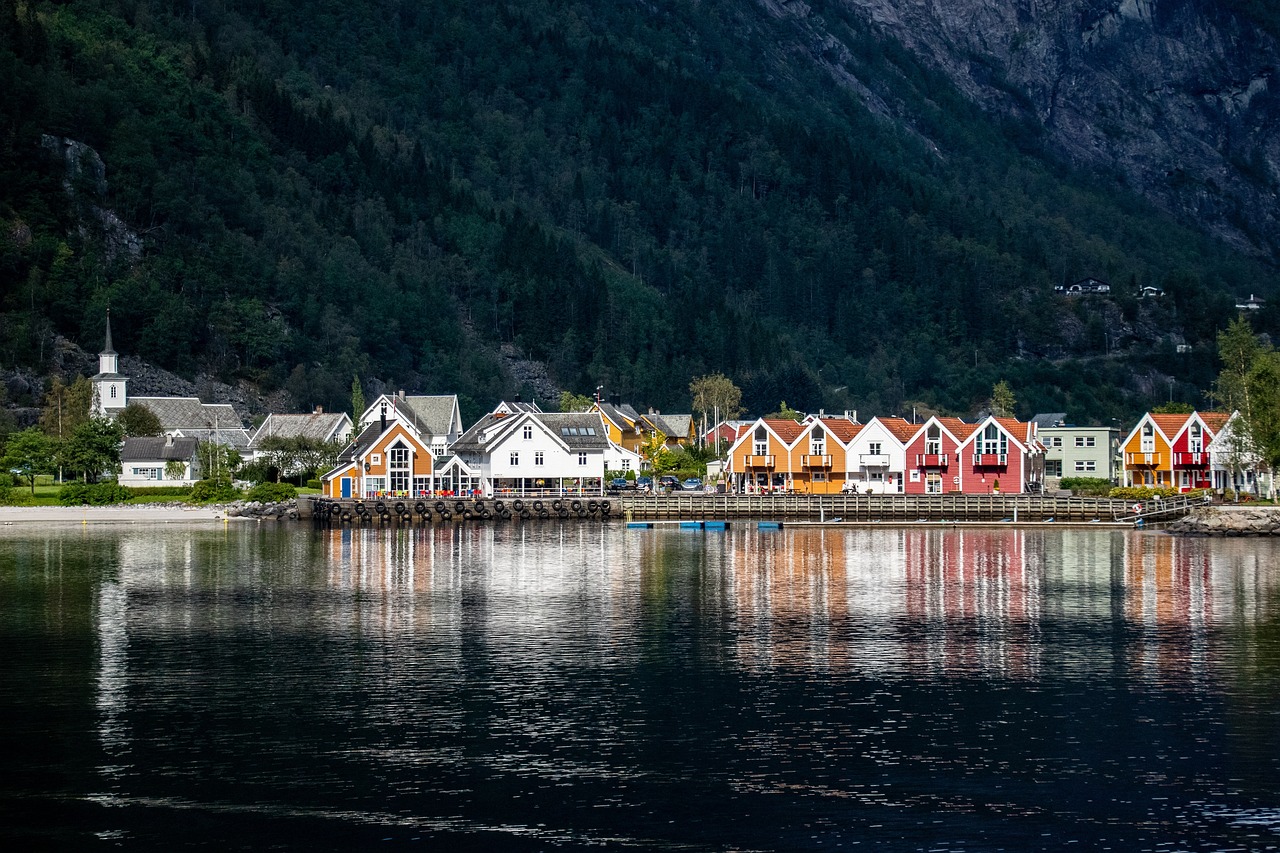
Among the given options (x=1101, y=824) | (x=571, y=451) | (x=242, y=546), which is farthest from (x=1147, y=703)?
(x=571, y=451)

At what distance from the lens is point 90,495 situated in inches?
4973

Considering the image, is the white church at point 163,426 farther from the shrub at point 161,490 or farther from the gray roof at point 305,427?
the gray roof at point 305,427

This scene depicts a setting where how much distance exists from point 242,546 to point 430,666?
158 ft

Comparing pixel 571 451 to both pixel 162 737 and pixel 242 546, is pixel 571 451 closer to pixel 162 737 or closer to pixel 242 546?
pixel 242 546

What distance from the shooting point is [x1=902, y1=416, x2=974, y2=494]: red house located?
129 metres

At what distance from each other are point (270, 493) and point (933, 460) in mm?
51276

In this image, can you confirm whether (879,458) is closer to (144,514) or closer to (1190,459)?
(1190,459)

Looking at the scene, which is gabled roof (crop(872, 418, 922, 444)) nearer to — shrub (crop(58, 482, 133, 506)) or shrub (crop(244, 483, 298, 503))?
shrub (crop(244, 483, 298, 503))

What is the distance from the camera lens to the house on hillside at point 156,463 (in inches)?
5477

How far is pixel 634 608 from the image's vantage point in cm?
6400

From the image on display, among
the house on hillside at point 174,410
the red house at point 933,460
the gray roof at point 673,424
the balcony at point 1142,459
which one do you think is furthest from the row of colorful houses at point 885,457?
the house on hillside at point 174,410

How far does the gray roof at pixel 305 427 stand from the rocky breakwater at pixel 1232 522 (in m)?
76.7

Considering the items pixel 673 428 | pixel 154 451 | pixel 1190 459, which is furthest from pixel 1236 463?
pixel 154 451

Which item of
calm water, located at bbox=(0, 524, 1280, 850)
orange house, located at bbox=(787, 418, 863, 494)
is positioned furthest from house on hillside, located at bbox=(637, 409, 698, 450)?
calm water, located at bbox=(0, 524, 1280, 850)
